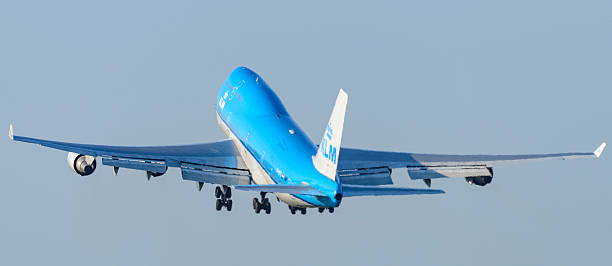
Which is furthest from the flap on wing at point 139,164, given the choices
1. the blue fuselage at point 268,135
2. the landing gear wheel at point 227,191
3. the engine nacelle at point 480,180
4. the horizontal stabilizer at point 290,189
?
the engine nacelle at point 480,180

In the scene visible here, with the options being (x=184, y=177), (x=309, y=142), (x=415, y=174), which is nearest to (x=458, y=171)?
(x=415, y=174)

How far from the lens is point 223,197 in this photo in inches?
3757

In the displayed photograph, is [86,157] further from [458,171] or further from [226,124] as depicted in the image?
[458,171]

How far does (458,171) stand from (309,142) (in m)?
9.61

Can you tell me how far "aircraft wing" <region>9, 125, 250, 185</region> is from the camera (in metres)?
90.1

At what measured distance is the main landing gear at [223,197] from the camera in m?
95.2

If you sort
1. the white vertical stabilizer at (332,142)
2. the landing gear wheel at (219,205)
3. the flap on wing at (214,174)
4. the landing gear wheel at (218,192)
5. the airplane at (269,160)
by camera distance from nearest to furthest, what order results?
the white vertical stabilizer at (332,142), the airplane at (269,160), the flap on wing at (214,174), the landing gear wheel at (219,205), the landing gear wheel at (218,192)

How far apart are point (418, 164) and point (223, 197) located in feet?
37.7

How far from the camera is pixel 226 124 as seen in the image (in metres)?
102

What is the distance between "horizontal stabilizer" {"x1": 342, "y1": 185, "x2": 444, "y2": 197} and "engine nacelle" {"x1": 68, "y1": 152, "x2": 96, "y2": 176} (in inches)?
680

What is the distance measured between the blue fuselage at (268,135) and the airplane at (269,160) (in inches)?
2.4

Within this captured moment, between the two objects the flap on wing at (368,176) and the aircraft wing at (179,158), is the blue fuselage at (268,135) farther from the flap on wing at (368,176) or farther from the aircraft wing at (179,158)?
the flap on wing at (368,176)

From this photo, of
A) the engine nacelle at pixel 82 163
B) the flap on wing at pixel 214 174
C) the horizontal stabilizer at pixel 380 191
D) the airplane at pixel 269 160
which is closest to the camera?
the horizontal stabilizer at pixel 380 191

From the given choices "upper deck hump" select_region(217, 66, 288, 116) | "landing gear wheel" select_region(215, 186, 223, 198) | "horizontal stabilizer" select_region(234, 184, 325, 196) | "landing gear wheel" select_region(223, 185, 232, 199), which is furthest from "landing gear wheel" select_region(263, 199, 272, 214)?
"horizontal stabilizer" select_region(234, 184, 325, 196)
